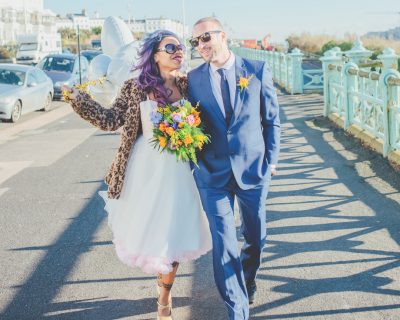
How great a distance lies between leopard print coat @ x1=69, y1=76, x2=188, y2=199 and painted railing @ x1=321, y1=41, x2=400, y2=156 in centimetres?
535

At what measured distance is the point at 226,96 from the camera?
3.83 m

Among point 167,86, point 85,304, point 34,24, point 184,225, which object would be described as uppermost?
point 34,24

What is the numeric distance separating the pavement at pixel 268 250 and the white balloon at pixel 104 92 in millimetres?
1415

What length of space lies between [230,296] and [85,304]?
118cm

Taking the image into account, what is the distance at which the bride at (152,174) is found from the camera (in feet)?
12.6

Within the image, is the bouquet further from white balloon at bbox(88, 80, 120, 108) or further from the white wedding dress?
white balloon at bbox(88, 80, 120, 108)

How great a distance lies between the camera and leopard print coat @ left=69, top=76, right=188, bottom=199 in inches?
151

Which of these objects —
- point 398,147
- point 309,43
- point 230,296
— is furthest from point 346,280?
point 309,43

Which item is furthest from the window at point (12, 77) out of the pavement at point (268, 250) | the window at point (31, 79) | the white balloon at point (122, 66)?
the white balloon at point (122, 66)

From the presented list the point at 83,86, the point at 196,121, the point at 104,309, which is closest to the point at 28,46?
the point at 83,86

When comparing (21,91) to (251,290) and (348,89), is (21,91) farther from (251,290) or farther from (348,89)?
(251,290)

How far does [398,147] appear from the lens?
27.1 feet

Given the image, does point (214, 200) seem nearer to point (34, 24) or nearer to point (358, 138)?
point (358, 138)

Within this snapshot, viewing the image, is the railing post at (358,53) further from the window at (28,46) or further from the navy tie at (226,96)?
the window at (28,46)
